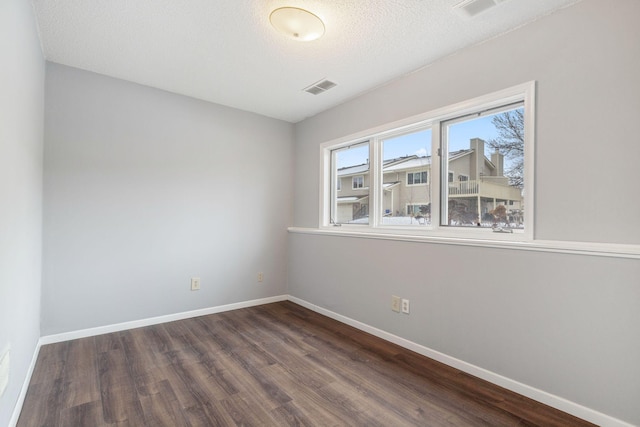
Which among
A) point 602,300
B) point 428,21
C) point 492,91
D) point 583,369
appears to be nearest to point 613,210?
point 602,300

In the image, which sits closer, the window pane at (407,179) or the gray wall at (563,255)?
the gray wall at (563,255)

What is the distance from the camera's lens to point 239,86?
10.3 ft

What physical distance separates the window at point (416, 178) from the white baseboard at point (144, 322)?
2367 millimetres

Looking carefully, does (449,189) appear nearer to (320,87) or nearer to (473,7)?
(473,7)

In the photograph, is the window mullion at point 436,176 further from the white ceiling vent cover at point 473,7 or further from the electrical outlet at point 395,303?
the white ceiling vent cover at point 473,7

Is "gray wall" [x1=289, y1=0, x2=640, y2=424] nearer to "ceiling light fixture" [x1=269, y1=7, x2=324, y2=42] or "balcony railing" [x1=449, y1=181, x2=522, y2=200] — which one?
"balcony railing" [x1=449, y1=181, x2=522, y2=200]

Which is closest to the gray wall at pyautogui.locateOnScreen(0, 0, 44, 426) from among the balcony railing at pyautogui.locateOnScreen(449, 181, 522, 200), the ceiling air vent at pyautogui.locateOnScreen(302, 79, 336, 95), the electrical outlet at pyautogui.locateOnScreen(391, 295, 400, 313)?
the ceiling air vent at pyautogui.locateOnScreen(302, 79, 336, 95)

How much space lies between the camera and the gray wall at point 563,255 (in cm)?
166

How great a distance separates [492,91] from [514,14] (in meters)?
0.46

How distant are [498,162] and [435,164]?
0.49 m

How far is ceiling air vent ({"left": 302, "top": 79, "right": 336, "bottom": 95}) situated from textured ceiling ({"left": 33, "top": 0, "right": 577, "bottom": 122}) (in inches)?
2.7

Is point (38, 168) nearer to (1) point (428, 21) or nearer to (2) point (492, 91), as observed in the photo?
(1) point (428, 21)

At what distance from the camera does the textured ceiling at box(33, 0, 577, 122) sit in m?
1.96

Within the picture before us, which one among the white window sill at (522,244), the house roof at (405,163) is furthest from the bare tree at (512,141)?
the white window sill at (522,244)
